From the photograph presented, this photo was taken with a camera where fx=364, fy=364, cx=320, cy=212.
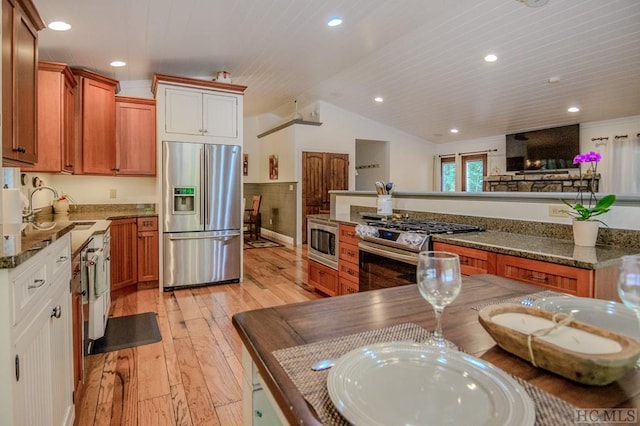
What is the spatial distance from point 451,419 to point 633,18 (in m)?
5.23

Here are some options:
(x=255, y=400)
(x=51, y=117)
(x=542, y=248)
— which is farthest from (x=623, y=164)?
(x=51, y=117)

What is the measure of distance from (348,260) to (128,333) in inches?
77.0

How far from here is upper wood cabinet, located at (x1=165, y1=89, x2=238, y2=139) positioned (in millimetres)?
4176

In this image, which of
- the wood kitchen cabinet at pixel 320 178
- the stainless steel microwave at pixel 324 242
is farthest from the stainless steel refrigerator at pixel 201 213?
the wood kitchen cabinet at pixel 320 178

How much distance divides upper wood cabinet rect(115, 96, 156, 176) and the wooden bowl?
4.51 m

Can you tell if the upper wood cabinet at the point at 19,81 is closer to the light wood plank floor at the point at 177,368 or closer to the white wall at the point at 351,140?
the light wood plank floor at the point at 177,368

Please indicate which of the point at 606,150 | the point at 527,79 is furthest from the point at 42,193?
the point at 606,150

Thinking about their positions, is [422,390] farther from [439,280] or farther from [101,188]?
[101,188]

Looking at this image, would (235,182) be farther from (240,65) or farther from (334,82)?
(334,82)

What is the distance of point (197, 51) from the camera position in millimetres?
4039

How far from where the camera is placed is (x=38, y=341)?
127 centimetres

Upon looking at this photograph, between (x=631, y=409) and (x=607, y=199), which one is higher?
(x=607, y=199)

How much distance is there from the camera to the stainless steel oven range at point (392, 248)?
245 cm

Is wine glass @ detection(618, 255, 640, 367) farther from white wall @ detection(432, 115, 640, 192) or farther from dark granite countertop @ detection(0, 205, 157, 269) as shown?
white wall @ detection(432, 115, 640, 192)
